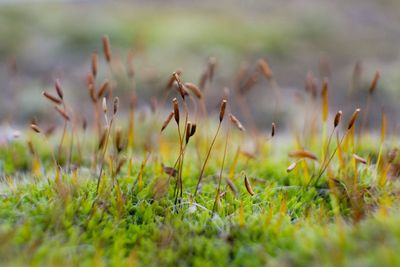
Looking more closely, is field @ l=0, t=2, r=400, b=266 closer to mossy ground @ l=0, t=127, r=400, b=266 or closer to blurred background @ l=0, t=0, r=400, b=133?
mossy ground @ l=0, t=127, r=400, b=266

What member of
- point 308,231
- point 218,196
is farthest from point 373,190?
point 218,196

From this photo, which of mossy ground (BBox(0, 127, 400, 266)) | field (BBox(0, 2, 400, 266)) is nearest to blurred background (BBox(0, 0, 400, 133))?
field (BBox(0, 2, 400, 266))

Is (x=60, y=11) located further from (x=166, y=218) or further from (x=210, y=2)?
(x=166, y=218)

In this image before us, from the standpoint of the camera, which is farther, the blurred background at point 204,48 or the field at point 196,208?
the blurred background at point 204,48

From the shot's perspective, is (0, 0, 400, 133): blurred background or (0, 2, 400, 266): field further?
(0, 0, 400, 133): blurred background

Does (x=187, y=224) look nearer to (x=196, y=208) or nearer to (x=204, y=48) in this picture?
(x=196, y=208)

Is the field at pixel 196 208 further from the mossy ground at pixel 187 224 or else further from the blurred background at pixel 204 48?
the blurred background at pixel 204 48

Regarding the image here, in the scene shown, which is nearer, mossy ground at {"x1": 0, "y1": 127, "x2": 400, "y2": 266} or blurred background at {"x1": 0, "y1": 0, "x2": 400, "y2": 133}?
mossy ground at {"x1": 0, "y1": 127, "x2": 400, "y2": 266}

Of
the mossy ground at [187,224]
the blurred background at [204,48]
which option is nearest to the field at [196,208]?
the mossy ground at [187,224]
